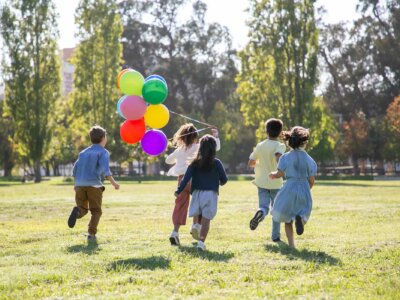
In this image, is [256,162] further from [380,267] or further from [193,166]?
[380,267]

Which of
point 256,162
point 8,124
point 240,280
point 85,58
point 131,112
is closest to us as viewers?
point 240,280

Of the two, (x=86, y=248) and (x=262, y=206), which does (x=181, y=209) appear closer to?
(x=262, y=206)

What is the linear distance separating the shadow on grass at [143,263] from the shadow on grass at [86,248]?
0.91 m

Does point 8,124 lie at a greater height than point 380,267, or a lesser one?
greater

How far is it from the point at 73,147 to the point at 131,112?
6129cm


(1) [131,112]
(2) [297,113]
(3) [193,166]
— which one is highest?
(2) [297,113]

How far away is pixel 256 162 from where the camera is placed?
8953mm

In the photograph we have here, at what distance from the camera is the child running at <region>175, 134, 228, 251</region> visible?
26.3 feet

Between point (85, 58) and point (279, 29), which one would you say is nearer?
point (279, 29)

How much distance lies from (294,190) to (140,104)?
3.39 metres

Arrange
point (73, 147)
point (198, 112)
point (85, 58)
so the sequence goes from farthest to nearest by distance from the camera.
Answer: point (73, 147) → point (198, 112) → point (85, 58)

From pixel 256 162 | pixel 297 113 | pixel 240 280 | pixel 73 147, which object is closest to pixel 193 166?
pixel 256 162

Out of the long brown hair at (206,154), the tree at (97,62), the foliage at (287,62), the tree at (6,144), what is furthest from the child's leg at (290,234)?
the tree at (6,144)

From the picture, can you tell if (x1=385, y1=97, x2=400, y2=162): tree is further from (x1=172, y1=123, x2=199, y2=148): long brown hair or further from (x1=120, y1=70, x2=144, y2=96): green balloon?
(x1=172, y1=123, x2=199, y2=148): long brown hair
